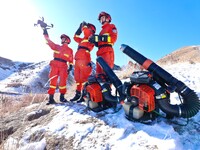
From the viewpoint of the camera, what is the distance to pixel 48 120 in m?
5.43

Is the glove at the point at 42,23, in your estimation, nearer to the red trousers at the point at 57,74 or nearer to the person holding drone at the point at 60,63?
the person holding drone at the point at 60,63

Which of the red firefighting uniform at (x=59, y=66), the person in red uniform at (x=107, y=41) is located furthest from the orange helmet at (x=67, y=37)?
the person in red uniform at (x=107, y=41)

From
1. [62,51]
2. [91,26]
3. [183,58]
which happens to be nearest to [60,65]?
[62,51]

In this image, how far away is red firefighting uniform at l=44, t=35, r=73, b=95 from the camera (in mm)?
7094

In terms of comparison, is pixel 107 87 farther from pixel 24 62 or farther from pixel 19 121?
pixel 24 62

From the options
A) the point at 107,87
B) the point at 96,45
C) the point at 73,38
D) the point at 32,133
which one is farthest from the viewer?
the point at 73,38

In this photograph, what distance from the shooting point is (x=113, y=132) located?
4.20 meters

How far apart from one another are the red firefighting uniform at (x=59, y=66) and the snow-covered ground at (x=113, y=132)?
5.44 feet

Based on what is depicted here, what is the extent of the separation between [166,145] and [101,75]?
2.61 meters

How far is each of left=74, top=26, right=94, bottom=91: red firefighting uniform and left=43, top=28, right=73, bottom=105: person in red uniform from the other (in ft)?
1.59

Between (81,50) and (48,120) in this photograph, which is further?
(81,50)

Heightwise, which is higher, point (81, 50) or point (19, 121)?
point (81, 50)

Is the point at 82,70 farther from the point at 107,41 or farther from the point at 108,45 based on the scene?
the point at 107,41

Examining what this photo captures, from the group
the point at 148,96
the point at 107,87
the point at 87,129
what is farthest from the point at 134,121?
the point at 107,87
